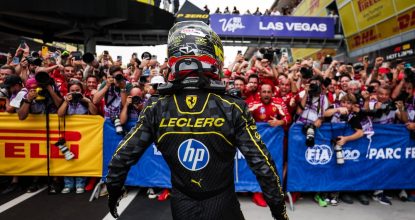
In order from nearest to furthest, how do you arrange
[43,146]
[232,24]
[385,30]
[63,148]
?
[63,148] → [43,146] → [385,30] → [232,24]

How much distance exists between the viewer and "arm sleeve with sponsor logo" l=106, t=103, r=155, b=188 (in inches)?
65.6

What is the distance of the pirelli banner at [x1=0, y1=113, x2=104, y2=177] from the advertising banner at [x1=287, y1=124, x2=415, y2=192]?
10.2 ft

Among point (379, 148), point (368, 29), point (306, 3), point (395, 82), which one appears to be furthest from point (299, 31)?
point (379, 148)

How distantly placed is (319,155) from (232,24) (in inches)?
607

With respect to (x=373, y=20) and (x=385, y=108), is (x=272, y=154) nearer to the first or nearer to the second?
(x=385, y=108)

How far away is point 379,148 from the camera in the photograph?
4.72 m

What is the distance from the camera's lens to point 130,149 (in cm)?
167

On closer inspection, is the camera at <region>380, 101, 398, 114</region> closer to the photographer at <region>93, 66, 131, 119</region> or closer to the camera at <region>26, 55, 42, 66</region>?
the photographer at <region>93, 66, 131, 119</region>

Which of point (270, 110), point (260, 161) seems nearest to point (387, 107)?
point (270, 110)

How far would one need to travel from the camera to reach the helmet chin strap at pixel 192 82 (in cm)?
164

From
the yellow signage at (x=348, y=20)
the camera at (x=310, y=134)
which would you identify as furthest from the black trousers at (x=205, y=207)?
the yellow signage at (x=348, y=20)

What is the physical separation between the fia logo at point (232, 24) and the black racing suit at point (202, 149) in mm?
17771

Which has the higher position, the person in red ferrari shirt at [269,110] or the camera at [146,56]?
the camera at [146,56]

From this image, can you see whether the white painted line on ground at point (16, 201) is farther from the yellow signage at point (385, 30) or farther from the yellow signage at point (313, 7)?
the yellow signage at point (313, 7)
